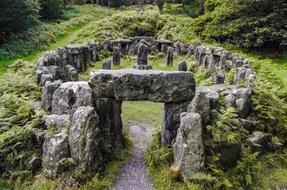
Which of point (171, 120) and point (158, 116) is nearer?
point (171, 120)

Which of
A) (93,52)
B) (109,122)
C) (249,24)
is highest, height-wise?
(249,24)

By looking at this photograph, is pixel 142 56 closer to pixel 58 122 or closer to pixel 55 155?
pixel 58 122

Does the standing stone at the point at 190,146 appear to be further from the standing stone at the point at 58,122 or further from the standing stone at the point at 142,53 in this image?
the standing stone at the point at 142,53

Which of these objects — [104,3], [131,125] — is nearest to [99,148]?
[131,125]

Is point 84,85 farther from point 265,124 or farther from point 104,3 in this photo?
point 104,3

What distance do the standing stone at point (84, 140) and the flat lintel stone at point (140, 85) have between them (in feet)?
3.37

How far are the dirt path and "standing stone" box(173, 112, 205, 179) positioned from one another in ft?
4.07

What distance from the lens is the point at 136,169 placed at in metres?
10.7

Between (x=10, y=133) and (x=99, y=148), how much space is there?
112 inches

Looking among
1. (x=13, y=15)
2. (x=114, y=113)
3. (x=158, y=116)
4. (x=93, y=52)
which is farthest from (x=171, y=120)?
(x=13, y=15)

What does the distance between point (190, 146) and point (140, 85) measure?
247 cm

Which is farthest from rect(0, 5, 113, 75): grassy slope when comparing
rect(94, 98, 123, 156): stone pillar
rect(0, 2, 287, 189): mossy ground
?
rect(94, 98, 123, 156): stone pillar

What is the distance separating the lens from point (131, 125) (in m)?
14.1

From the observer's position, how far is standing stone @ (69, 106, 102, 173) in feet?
31.0
